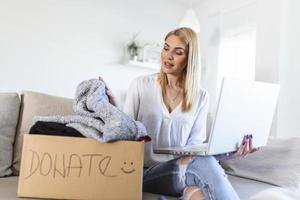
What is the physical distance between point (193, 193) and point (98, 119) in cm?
42

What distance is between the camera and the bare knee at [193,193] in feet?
3.59

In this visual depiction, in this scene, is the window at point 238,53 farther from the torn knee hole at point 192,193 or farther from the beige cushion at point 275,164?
the torn knee hole at point 192,193

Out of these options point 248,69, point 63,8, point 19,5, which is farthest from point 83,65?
point 248,69

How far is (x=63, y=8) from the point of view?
3.42m

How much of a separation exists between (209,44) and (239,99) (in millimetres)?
2478

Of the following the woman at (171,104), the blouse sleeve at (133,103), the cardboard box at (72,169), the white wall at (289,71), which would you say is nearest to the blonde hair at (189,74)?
the woman at (171,104)

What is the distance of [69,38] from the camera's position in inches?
136

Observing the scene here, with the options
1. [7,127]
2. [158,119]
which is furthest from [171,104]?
[7,127]

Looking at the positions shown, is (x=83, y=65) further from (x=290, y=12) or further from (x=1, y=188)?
(x=1, y=188)

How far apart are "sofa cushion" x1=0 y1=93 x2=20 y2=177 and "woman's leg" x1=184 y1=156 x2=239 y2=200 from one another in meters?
0.75

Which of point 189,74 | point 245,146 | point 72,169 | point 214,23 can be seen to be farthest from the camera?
point 214,23

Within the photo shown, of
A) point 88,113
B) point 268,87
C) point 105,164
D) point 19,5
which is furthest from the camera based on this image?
point 19,5

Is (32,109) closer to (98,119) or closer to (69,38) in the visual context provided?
(98,119)

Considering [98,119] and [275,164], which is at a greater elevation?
[98,119]
